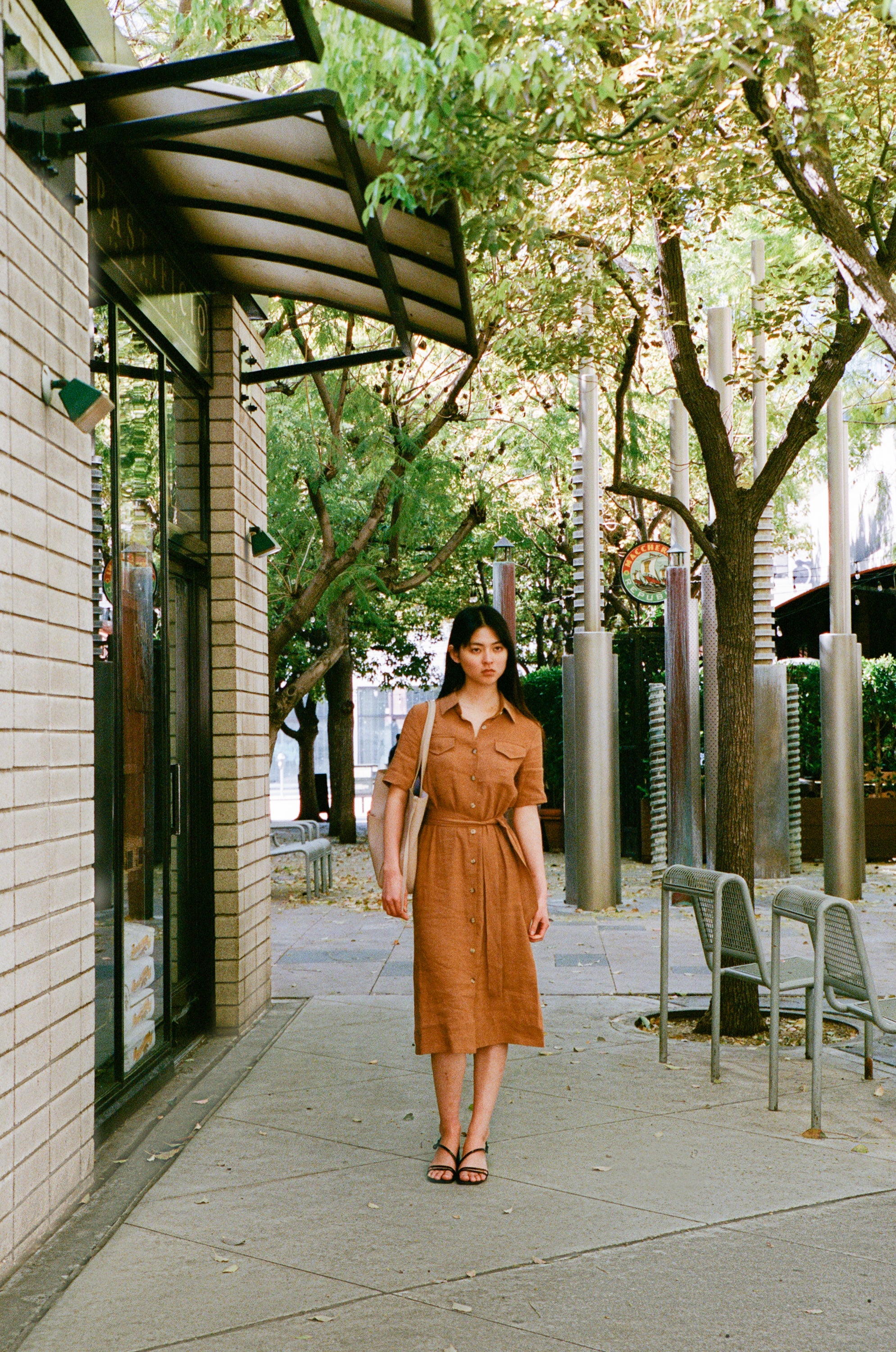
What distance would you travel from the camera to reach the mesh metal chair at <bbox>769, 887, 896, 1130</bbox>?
16.9 feet

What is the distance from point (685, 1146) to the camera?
197 inches

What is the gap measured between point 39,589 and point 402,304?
2853mm

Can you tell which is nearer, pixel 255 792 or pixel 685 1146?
pixel 685 1146

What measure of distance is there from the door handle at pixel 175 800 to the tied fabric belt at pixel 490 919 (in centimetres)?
201

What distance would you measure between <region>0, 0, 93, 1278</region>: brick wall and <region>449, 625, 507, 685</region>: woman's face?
1.37 metres

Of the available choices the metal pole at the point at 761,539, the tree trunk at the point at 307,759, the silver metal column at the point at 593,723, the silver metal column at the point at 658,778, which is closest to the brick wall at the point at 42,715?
the silver metal column at the point at 593,723

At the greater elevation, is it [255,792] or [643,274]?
[643,274]

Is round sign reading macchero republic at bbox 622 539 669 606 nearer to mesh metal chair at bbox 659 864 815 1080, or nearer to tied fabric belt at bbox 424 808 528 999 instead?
mesh metal chair at bbox 659 864 815 1080

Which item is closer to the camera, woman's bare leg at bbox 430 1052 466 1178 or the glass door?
woman's bare leg at bbox 430 1052 466 1178

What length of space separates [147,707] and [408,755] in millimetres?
1736

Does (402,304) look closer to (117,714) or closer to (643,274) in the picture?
(117,714)

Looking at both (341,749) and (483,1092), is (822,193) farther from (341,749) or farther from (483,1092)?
(341,749)

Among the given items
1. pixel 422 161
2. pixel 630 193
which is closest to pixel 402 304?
pixel 422 161

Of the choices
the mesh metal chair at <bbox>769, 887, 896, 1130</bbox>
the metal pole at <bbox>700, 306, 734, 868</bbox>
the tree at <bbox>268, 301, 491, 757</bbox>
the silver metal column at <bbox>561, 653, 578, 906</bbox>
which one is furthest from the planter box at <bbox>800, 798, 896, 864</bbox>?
the mesh metal chair at <bbox>769, 887, 896, 1130</bbox>
